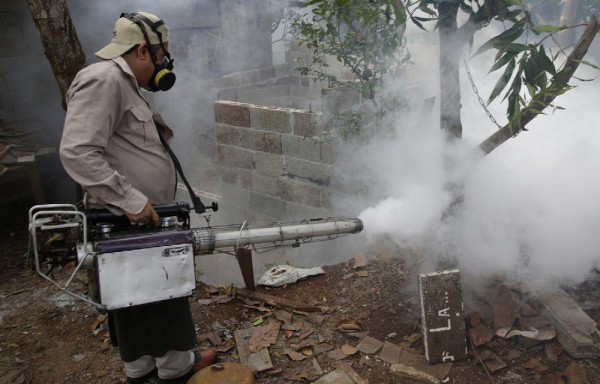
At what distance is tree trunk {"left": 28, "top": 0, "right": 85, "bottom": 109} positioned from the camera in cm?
475

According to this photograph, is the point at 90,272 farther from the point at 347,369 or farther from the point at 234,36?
the point at 234,36

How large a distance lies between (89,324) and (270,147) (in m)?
3.06

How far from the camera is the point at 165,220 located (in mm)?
3002

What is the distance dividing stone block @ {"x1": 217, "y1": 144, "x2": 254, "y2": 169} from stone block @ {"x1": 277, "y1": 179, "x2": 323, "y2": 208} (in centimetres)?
59

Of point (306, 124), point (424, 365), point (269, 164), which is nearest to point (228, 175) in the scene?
point (269, 164)

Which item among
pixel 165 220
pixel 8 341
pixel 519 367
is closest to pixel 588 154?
pixel 519 367

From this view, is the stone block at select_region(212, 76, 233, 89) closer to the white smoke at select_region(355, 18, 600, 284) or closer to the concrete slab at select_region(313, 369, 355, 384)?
the white smoke at select_region(355, 18, 600, 284)

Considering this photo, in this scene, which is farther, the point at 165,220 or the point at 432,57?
the point at 432,57

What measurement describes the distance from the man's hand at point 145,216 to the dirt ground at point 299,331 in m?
1.58

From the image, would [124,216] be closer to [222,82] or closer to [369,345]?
[369,345]

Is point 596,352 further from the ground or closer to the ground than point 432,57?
closer to the ground

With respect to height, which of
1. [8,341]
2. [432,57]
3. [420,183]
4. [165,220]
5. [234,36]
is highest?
[234,36]

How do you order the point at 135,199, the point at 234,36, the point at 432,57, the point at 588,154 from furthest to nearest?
the point at 234,36, the point at 432,57, the point at 588,154, the point at 135,199

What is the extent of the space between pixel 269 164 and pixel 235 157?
2.12ft
